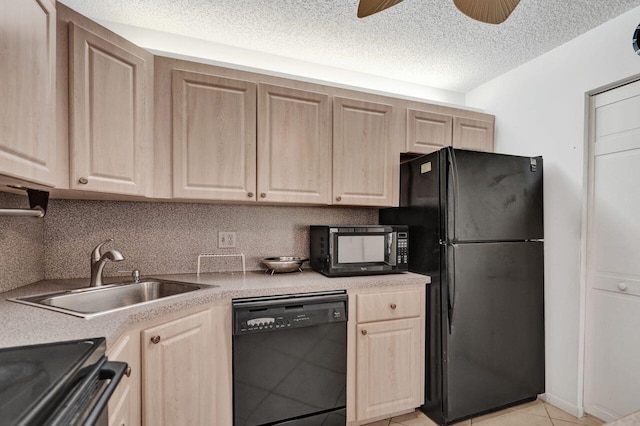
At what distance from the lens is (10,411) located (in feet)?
1.67

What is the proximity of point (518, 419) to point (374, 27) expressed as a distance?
8.52 ft

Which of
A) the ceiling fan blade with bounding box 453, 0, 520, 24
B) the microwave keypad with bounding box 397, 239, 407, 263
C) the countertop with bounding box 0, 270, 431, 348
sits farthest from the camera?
the microwave keypad with bounding box 397, 239, 407, 263

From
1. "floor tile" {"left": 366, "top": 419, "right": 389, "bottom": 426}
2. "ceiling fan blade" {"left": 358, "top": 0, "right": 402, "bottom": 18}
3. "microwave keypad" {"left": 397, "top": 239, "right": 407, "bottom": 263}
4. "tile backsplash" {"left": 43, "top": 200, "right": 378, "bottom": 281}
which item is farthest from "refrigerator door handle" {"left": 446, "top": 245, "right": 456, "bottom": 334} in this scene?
"ceiling fan blade" {"left": 358, "top": 0, "right": 402, "bottom": 18}

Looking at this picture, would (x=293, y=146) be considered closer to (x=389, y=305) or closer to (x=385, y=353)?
(x=389, y=305)

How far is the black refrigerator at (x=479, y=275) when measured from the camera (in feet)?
6.16

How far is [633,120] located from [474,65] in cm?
105

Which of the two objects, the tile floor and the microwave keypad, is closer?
the tile floor

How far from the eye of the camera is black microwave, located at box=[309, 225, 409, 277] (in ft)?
6.40

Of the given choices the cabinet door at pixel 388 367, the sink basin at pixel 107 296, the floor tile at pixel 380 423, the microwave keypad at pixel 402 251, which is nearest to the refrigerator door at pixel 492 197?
the microwave keypad at pixel 402 251

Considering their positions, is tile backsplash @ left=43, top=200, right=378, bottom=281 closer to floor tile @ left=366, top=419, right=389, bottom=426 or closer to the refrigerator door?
the refrigerator door

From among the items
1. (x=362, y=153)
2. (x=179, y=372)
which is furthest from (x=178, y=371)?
(x=362, y=153)

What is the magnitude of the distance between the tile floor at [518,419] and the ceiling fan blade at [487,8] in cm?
216

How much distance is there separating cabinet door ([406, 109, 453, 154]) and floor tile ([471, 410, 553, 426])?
70.8 inches

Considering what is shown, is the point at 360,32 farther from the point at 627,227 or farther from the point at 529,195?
the point at 627,227
